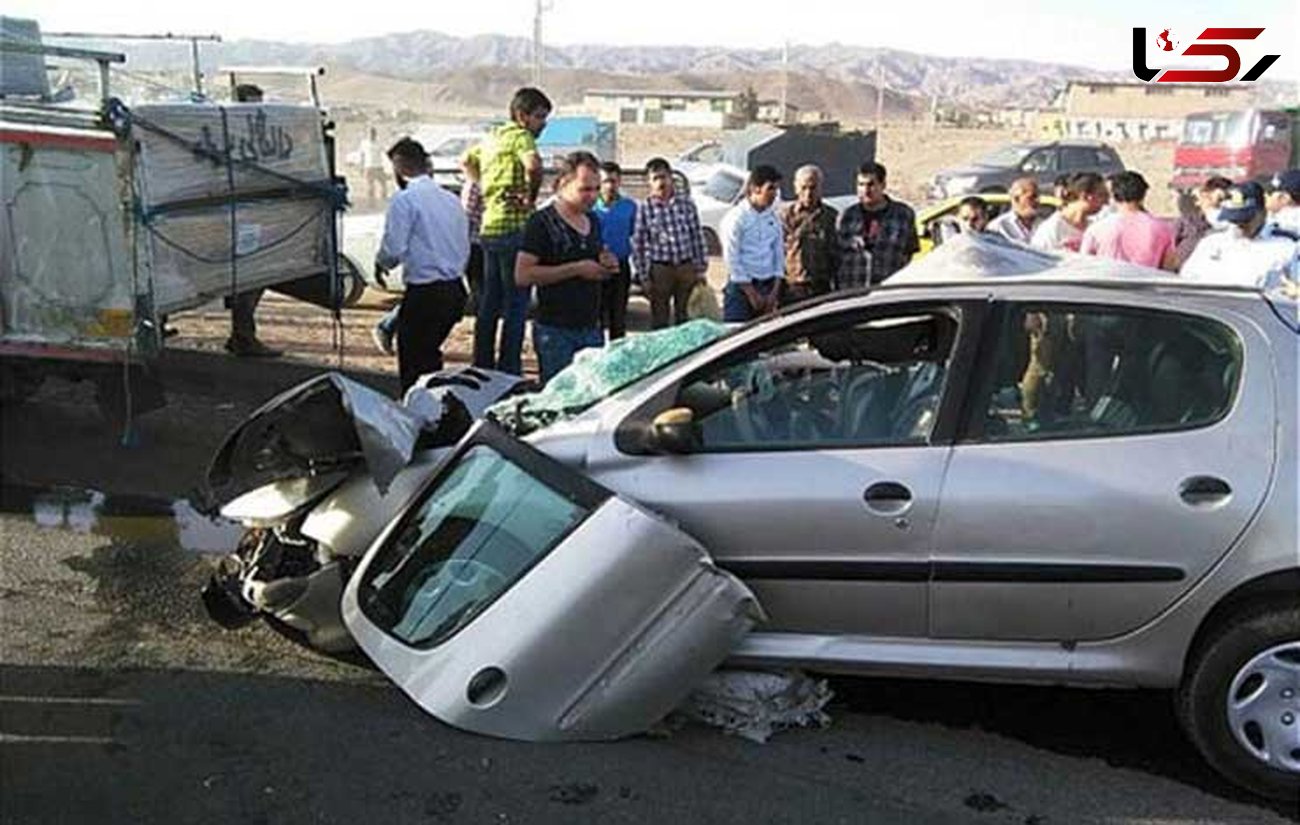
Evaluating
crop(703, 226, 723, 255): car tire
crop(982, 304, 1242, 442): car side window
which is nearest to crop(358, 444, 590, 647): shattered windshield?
crop(982, 304, 1242, 442): car side window

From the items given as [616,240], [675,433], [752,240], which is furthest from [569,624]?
[616,240]

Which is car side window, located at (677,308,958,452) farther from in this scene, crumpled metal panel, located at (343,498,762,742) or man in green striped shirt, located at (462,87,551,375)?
man in green striped shirt, located at (462,87,551,375)

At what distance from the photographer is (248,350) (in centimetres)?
934

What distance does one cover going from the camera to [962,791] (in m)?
3.65

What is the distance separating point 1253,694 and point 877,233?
4.60m

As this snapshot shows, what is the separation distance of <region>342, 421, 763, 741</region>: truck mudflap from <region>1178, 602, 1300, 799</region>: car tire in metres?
1.29

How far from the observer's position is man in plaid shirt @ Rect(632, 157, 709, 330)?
913cm

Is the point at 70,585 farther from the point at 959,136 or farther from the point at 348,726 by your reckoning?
the point at 959,136

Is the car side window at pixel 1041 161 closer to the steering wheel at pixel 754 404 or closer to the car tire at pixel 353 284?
the car tire at pixel 353 284

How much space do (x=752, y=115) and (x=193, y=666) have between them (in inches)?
2312

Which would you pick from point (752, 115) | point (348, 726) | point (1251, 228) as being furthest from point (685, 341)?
point (752, 115)

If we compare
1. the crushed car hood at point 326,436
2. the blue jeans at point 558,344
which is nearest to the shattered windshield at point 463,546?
the crushed car hood at point 326,436

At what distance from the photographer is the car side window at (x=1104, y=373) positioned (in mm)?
3734

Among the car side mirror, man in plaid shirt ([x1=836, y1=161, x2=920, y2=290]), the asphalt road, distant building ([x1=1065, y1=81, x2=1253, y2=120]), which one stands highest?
distant building ([x1=1065, y1=81, x2=1253, y2=120])
